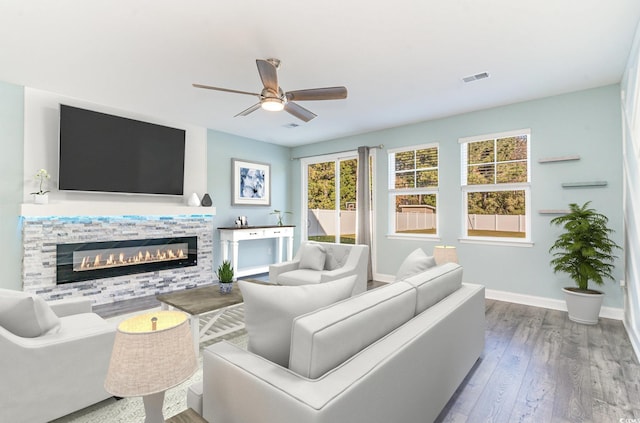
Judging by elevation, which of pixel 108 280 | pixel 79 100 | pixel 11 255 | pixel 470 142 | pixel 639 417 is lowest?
pixel 639 417

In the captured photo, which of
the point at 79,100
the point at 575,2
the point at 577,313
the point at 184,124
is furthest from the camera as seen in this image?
the point at 184,124

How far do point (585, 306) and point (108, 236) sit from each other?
19.6 ft

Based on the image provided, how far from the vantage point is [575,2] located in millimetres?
2225

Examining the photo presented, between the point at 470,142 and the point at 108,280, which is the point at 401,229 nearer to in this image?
the point at 470,142

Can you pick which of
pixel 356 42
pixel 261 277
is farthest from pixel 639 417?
pixel 261 277

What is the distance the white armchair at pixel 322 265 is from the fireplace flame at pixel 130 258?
6.25ft

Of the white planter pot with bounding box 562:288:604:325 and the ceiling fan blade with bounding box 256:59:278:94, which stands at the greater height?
the ceiling fan blade with bounding box 256:59:278:94

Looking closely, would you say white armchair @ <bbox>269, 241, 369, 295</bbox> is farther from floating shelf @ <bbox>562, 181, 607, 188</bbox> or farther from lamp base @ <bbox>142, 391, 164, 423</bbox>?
lamp base @ <bbox>142, 391, 164, 423</bbox>

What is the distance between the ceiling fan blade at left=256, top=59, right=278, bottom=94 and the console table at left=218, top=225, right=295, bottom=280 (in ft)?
10.7

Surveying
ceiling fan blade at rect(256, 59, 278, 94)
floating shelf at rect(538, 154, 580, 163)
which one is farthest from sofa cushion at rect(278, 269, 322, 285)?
floating shelf at rect(538, 154, 580, 163)

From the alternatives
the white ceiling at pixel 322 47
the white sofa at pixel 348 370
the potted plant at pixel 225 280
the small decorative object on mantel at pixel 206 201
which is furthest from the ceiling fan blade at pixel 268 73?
the small decorative object on mantel at pixel 206 201

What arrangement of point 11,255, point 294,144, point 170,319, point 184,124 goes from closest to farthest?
point 170,319 → point 11,255 → point 184,124 → point 294,144

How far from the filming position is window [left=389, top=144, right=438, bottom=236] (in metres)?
5.10

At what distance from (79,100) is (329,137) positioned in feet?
13.1
